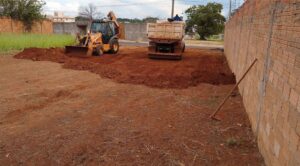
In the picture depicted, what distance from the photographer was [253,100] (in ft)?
17.2

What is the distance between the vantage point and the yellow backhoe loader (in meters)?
15.0

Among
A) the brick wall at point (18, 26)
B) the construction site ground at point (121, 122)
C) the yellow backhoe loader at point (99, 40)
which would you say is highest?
the brick wall at point (18, 26)

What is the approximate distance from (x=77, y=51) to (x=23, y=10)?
20770 mm

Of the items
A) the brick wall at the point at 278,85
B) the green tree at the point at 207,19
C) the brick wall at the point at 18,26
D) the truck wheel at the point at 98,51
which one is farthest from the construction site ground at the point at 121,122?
the green tree at the point at 207,19

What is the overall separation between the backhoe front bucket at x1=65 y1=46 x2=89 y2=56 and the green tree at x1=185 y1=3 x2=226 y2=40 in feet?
132

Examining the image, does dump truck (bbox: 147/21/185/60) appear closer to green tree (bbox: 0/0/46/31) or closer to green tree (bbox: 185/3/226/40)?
green tree (bbox: 0/0/46/31)

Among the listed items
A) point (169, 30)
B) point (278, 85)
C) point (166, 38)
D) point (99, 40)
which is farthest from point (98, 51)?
point (278, 85)

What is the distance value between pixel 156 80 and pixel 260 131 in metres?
5.62

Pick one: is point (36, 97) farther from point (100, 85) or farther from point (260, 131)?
point (260, 131)

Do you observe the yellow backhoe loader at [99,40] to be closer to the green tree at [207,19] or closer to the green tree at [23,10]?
the green tree at [23,10]

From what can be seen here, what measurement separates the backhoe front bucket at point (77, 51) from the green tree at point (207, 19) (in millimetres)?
40279

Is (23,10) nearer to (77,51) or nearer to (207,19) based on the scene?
(77,51)

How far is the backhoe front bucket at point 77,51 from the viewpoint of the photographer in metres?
14.8

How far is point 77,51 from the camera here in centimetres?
1509
